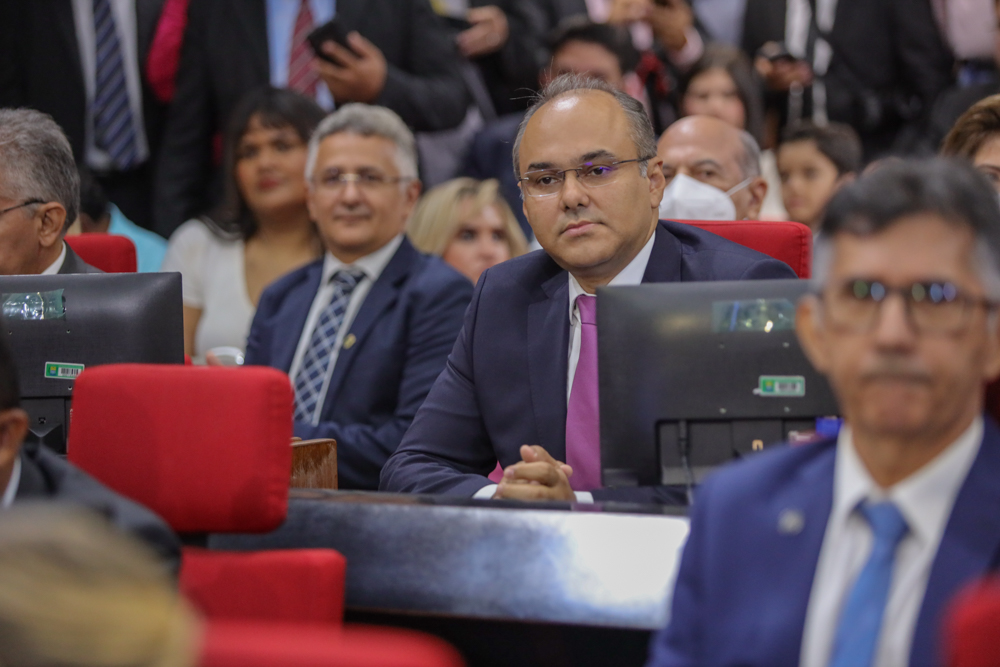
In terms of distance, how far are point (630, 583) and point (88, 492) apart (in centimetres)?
69

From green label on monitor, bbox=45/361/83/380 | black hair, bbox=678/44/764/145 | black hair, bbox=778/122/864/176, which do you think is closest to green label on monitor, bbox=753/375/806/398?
green label on monitor, bbox=45/361/83/380

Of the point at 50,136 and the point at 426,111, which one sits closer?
the point at 50,136

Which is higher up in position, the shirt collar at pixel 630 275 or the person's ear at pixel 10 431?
the shirt collar at pixel 630 275

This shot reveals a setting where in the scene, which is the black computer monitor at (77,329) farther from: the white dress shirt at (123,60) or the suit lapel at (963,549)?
the white dress shirt at (123,60)

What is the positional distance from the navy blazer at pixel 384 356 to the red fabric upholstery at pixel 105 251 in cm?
49

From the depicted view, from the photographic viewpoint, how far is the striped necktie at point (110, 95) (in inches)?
167

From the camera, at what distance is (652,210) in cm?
241

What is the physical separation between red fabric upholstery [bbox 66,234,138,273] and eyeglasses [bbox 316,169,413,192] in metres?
0.61

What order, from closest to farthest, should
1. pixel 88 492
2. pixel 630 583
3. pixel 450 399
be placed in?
pixel 88 492 → pixel 630 583 → pixel 450 399

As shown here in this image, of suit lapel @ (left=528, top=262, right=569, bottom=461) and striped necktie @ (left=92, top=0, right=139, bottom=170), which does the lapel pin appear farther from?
striped necktie @ (left=92, top=0, right=139, bottom=170)

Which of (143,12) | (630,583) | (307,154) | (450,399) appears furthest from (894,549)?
(143,12)

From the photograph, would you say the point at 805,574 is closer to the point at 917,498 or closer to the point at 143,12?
the point at 917,498

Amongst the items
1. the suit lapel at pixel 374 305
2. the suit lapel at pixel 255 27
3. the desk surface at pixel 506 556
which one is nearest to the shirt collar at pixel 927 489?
the desk surface at pixel 506 556

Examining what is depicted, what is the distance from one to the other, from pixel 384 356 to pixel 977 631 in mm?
2176
